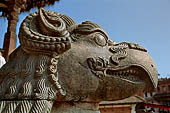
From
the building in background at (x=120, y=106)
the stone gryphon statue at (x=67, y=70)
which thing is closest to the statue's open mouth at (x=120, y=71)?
the stone gryphon statue at (x=67, y=70)

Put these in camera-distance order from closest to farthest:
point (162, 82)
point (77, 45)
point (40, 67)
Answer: point (40, 67) → point (77, 45) → point (162, 82)

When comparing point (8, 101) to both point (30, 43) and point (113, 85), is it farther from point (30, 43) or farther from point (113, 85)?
point (113, 85)

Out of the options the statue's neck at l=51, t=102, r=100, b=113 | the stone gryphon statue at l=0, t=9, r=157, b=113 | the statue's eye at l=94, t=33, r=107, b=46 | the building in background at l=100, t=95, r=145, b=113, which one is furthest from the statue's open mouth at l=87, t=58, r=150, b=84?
the building in background at l=100, t=95, r=145, b=113

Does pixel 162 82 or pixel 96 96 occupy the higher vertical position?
pixel 162 82

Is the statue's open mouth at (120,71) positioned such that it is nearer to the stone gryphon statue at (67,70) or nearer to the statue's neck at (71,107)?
the stone gryphon statue at (67,70)

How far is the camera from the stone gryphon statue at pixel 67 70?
4.29 ft

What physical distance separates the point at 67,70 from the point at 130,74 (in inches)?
23.1

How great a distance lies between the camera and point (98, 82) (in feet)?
4.53

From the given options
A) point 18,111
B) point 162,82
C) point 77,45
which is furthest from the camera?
point 162,82

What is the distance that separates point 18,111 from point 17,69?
0.38 m

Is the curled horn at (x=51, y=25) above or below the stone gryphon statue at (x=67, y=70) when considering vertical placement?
above

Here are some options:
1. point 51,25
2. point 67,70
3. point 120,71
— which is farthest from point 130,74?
point 51,25

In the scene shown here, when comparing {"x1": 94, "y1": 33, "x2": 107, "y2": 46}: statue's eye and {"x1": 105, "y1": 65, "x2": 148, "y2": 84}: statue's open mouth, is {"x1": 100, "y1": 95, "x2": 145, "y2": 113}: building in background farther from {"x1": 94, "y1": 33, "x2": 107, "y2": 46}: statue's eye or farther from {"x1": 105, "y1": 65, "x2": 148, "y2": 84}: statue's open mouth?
{"x1": 94, "y1": 33, "x2": 107, "y2": 46}: statue's eye

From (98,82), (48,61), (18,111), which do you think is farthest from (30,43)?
(98,82)
